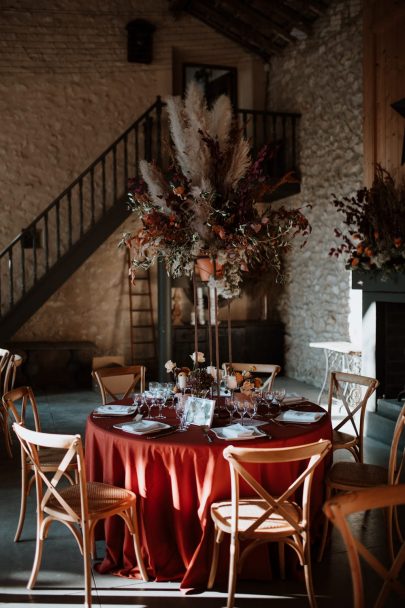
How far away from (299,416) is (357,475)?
0.46 metres

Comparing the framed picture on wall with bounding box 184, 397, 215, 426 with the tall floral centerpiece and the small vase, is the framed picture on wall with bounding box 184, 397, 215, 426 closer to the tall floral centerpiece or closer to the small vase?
the tall floral centerpiece

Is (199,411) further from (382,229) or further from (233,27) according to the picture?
(233,27)

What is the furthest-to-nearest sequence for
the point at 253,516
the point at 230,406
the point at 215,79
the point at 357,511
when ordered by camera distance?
the point at 215,79 < the point at 230,406 < the point at 253,516 < the point at 357,511

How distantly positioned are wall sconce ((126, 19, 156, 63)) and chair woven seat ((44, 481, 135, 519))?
7.98 metres

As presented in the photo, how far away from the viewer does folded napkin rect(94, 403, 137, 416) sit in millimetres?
3564

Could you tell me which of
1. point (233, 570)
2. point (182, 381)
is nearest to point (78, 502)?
point (233, 570)

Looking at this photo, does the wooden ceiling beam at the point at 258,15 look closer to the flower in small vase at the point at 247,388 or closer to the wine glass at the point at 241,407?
the flower in small vase at the point at 247,388

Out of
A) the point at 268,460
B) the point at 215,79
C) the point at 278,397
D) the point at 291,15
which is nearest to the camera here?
the point at 268,460

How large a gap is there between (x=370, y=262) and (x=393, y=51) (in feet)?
6.87

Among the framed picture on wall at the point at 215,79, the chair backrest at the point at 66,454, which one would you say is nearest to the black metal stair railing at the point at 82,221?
the framed picture on wall at the point at 215,79

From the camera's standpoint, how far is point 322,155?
8.31 metres

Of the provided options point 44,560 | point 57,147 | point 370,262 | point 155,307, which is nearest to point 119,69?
point 57,147

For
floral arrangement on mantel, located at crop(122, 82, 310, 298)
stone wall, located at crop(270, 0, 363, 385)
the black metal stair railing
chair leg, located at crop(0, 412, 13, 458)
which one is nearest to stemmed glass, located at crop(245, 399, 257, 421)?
floral arrangement on mantel, located at crop(122, 82, 310, 298)

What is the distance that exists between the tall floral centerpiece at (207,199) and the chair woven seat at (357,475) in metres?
1.18
